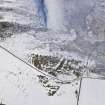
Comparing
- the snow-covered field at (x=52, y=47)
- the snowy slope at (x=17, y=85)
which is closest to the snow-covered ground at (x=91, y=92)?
the snow-covered field at (x=52, y=47)

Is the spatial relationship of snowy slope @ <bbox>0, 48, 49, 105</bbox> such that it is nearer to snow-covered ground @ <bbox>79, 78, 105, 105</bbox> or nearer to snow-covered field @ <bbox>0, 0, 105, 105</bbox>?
snow-covered field @ <bbox>0, 0, 105, 105</bbox>

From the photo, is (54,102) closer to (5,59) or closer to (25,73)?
(25,73)

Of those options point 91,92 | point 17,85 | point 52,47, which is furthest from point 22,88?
point 91,92

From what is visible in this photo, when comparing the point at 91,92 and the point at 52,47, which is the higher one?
the point at 52,47

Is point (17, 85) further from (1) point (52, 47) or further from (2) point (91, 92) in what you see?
(2) point (91, 92)

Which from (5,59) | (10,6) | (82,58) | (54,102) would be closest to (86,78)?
(82,58)

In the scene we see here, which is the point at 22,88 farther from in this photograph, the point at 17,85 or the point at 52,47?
the point at 52,47

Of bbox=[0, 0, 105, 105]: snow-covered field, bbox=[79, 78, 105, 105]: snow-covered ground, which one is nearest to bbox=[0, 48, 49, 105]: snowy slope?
bbox=[0, 0, 105, 105]: snow-covered field

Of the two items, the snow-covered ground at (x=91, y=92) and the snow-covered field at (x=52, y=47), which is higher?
the snow-covered field at (x=52, y=47)

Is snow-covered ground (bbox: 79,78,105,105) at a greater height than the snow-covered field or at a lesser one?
lesser

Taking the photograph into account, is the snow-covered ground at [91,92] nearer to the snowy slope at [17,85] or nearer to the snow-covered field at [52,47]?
the snow-covered field at [52,47]

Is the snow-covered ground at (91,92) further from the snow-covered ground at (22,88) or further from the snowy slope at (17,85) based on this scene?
the snowy slope at (17,85)

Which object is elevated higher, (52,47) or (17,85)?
(52,47)
